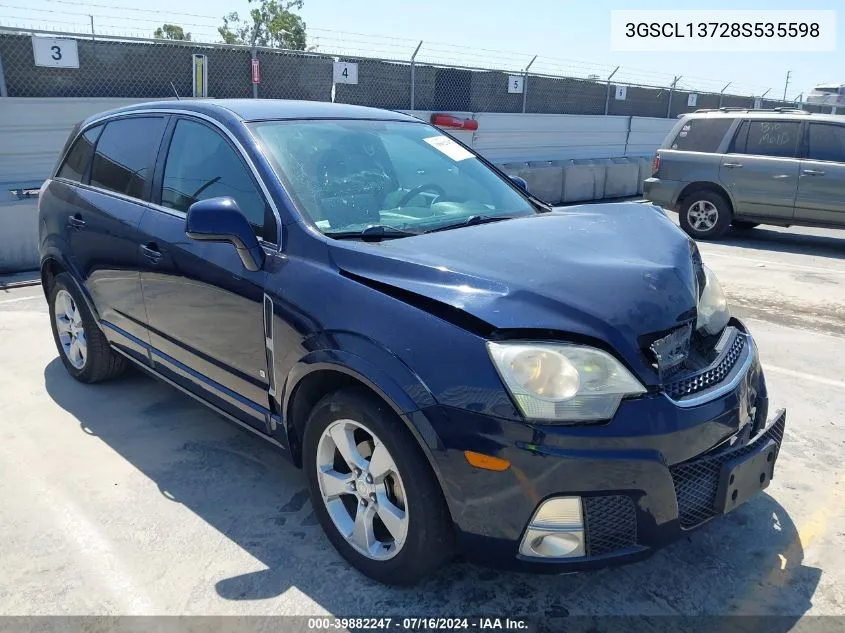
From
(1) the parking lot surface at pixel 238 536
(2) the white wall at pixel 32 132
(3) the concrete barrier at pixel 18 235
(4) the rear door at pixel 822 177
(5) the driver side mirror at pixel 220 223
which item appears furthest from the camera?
(4) the rear door at pixel 822 177

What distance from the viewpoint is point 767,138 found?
31.1 ft

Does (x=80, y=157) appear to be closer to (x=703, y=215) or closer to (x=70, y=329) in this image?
(x=70, y=329)

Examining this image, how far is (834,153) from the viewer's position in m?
9.05

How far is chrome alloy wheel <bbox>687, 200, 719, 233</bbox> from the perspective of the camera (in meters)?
9.86

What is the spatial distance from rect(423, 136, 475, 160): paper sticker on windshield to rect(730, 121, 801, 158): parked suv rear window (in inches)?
289

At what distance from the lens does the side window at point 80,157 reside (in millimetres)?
4250

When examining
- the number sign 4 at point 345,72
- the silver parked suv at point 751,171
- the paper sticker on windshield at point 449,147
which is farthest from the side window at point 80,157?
the number sign 4 at point 345,72

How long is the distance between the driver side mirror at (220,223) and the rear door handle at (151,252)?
2.46 feet

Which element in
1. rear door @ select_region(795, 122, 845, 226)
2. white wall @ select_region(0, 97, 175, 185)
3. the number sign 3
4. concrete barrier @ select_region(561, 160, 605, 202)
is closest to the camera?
white wall @ select_region(0, 97, 175, 185)

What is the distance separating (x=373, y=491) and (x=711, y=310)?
151 cm

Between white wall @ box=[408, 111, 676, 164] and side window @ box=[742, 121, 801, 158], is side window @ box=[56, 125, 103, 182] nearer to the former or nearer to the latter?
side window @ box=[742, 121, 801, 158]

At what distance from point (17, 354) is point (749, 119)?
30.7 ft

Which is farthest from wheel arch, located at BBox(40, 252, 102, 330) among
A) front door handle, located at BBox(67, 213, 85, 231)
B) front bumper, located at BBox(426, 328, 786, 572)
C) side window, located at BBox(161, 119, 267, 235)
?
front bumper, located at BBox(426, 328, 786, 572)

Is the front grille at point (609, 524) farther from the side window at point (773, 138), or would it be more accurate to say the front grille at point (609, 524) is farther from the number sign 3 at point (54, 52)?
the number sign 3 at point (54, 52)
